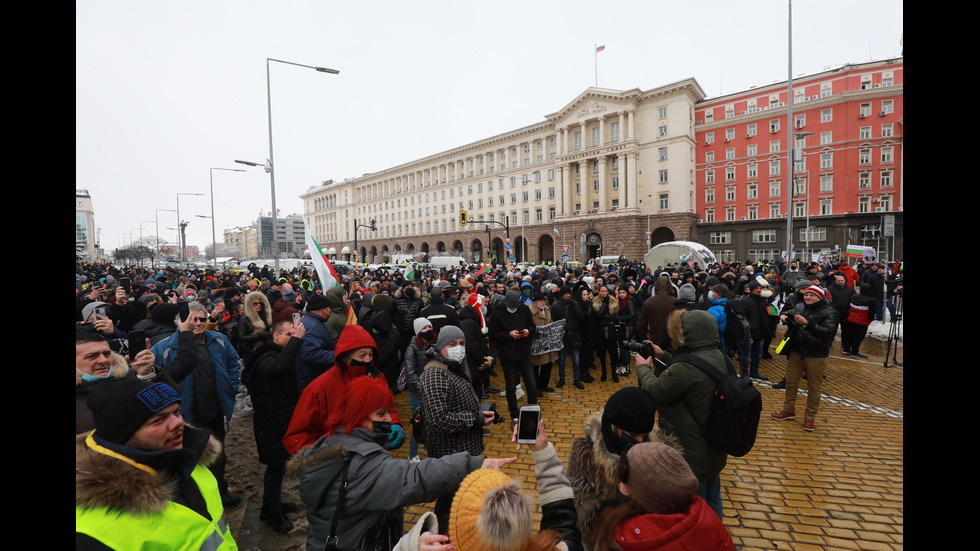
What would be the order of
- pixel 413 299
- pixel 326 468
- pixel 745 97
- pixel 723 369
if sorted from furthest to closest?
pixel 745 97, pixel 413 299, pixel 723 369, pixel 326 468

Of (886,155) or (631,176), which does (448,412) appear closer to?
(631,176)

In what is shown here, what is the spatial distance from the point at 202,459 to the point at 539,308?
5768 millimetres

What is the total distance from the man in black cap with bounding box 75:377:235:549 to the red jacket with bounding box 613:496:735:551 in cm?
153

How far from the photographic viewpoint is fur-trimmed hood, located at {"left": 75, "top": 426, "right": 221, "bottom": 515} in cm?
128

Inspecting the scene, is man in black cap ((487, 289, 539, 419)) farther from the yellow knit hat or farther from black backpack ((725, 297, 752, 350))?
the yellow knit hat

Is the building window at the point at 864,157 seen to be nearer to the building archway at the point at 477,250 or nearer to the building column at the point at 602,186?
the building column at the point at 602,186

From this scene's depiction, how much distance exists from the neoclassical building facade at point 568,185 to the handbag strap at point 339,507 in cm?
3216

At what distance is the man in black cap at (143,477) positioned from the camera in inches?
49.7

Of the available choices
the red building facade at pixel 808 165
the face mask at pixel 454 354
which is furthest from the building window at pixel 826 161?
the face mask at pixel 454 354

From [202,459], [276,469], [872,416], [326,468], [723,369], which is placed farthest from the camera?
[872,416]

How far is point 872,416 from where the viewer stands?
5941 millimetres

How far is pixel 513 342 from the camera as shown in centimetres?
570
